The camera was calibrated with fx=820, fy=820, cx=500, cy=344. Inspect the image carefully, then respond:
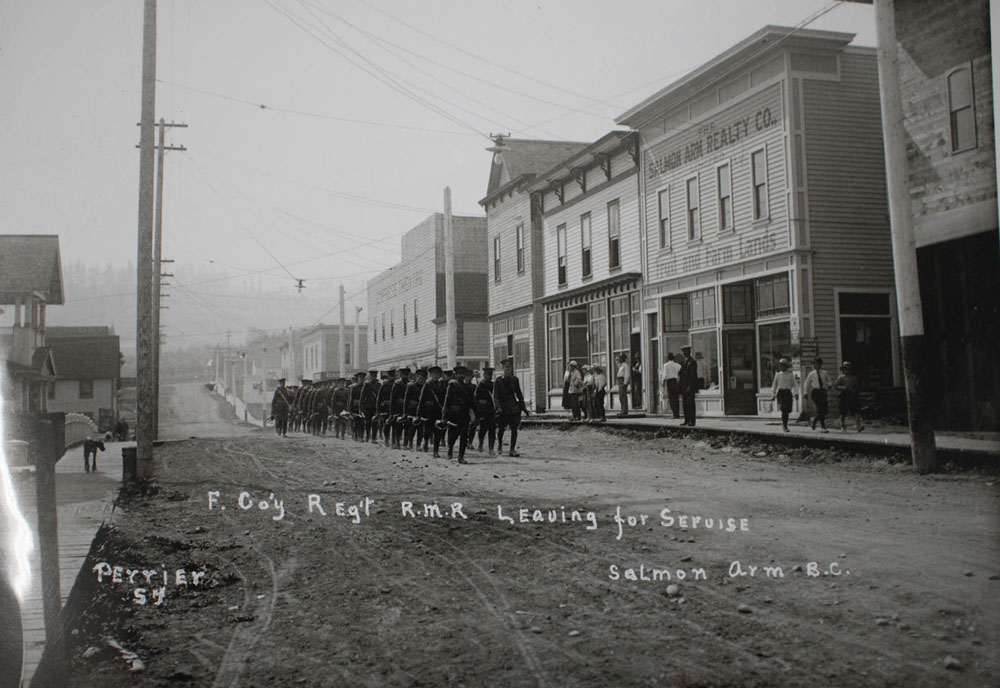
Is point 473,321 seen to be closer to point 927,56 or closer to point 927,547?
point 927,56

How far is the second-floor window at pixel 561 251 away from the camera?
29281 millimetres

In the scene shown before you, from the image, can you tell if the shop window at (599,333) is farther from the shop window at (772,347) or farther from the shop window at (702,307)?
the shop window at (772,347)

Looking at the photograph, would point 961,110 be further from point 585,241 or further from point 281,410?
point 281,410

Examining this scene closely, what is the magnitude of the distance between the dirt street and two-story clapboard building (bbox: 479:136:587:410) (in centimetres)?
1985

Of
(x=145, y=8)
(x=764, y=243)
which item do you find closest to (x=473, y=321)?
(x=764, y=243)

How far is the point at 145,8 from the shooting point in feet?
44.2

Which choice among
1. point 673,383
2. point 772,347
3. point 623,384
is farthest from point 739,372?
point 623,384

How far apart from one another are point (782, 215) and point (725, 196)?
237cm

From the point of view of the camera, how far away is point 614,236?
2566 cm

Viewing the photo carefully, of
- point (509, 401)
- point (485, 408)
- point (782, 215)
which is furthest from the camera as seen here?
point (782, 215)

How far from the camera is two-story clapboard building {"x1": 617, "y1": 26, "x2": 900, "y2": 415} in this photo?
17.1m

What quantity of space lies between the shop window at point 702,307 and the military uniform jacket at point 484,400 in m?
6.85

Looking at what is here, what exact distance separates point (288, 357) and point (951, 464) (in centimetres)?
7278

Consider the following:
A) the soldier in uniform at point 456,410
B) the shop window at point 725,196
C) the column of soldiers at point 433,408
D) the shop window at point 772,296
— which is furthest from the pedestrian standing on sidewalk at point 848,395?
the soldier in uniform at point 456,410
